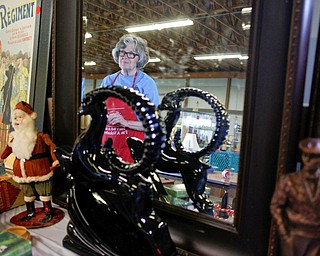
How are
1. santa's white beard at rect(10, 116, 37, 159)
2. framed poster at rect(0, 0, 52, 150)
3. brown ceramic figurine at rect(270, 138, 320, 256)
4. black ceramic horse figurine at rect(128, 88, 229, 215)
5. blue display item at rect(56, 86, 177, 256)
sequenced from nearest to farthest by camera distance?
brown ceramic figurine at rect(270, 138, 320, 256)
blue display item at rect(56, 86, 177, 256)
black ceramic horse figurine at rect(128, 88, 229, 215)
santa's white beard at rect(10, 116, 37, 159)
framed poster at rect(0, 0, 52, 150)

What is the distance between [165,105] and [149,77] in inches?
3.4

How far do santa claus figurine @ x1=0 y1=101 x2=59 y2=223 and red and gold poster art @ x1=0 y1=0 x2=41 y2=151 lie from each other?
0.26m

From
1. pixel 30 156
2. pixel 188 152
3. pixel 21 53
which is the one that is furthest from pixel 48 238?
pixel 21 53

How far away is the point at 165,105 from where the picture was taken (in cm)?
68

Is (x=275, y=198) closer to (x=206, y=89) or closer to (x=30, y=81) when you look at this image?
(x=206, y=89)

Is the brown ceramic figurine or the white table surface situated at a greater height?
the brown ceramic figurine

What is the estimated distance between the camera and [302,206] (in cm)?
39

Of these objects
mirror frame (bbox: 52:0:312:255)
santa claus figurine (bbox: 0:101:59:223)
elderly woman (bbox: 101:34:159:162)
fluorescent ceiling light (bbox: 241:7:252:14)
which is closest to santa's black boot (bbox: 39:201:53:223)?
santa claus figurine (bbox: 0:101:59:223)

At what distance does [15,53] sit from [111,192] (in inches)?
28.8

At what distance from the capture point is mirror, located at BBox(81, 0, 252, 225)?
56 centimetres

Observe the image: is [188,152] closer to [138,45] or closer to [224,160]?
[224,160]

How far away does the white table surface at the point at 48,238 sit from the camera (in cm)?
63

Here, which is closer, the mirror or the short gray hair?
the mirror

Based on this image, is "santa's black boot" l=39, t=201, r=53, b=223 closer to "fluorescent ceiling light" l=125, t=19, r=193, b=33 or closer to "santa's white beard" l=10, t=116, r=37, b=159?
"santa's white beard" l=10, t=116, r=37, b=159
